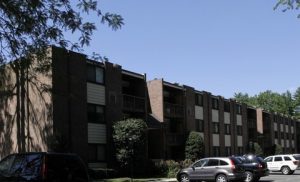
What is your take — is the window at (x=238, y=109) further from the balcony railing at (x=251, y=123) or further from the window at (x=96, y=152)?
the window at (x=96, y=152)

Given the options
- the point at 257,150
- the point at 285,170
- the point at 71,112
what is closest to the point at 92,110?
the point at 71,112

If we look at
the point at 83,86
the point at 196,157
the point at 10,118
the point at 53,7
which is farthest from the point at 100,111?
the point at 53,7

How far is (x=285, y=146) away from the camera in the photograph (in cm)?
8456

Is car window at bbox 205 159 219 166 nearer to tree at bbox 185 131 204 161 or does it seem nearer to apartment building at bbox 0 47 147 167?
apartment building at bbox 0 47 147 167

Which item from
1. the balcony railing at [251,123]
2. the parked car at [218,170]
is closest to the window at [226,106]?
the balcony railing at [251,123]

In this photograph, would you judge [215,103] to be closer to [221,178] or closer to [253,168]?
[253,168]

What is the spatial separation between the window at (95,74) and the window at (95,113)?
1.73 metres

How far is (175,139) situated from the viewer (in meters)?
46.1

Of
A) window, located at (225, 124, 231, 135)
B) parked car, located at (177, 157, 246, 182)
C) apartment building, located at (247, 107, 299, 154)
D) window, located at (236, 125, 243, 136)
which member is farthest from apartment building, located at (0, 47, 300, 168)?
apartment building, located at (247, 107, 299, 154)

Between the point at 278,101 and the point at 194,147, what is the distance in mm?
77672

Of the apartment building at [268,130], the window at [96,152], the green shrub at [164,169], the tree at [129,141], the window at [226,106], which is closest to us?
the window at [96,152]

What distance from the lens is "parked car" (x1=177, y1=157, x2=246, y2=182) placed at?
92.6 feet

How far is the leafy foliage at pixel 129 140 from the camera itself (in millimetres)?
34438

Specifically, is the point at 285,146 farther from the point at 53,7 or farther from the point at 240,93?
the point at 53,7
